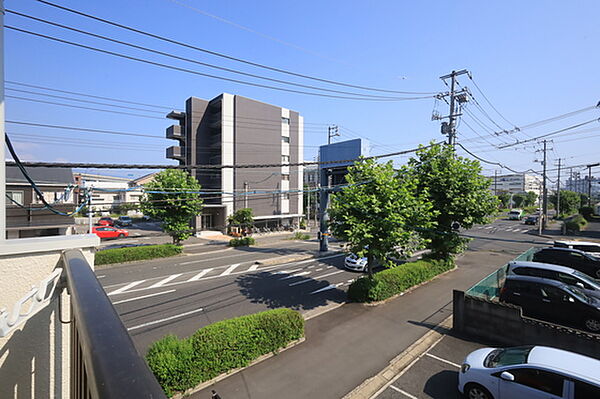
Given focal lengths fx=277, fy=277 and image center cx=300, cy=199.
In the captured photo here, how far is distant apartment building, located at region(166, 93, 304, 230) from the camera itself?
3634 centimetres

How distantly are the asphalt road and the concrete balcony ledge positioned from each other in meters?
7.83

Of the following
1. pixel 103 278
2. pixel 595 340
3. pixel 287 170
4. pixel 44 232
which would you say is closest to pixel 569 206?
pixel 287 170

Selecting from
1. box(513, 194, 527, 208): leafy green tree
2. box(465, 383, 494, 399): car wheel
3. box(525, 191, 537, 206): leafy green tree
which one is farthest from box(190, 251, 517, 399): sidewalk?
box(525, 191, 537, 206): leafy green tree

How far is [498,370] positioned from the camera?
616cm

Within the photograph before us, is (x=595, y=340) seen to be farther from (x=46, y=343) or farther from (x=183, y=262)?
(x=183, y=262)

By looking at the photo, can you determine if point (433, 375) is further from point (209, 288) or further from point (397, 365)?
point (209, 288)

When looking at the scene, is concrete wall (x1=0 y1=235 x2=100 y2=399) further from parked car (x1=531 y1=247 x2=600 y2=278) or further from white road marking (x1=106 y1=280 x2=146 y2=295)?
parked car (x1=531 y1=247 x2=600 y2=278)

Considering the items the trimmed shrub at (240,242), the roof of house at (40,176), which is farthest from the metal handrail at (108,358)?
the trimmed shrub at (240,242)

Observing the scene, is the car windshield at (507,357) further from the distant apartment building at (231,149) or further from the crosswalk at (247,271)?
the distant apartment building at (231,149)

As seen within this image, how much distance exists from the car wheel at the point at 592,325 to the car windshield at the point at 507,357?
15.7ft

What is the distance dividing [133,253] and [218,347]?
53.2 ft

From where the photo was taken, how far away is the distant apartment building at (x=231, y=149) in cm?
3634

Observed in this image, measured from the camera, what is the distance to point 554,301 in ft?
31.9

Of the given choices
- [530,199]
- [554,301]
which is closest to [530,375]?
[554,301]
